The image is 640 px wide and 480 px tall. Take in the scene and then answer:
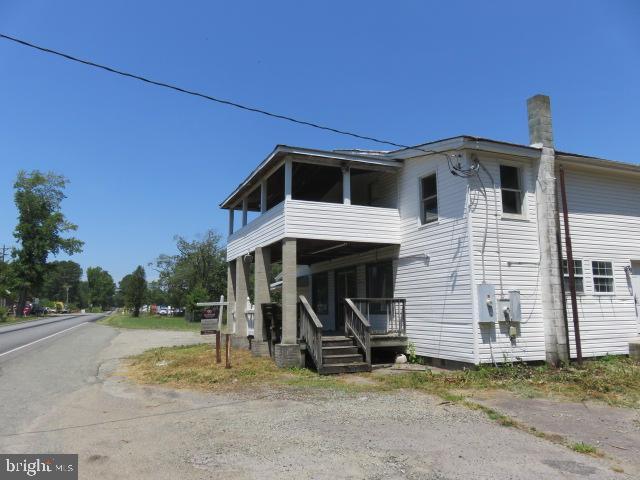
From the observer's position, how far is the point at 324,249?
15484 millimetres

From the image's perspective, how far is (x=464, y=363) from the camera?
1087cm

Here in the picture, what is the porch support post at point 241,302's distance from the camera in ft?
54.5

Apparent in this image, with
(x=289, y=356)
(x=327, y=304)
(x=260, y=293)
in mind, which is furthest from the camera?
(x=327, y=304)

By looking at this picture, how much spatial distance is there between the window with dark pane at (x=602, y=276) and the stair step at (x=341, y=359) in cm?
664

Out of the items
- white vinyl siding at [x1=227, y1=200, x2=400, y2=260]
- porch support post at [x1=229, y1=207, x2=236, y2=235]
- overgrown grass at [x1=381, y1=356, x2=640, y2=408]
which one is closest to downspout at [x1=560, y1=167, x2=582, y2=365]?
overgrown grass at [x1=381, y1=356, x2=640, y2=408]

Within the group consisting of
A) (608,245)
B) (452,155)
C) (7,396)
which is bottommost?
(7,396)

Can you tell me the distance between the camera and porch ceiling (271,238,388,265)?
14026mm

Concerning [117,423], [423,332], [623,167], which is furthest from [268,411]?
[623,167]

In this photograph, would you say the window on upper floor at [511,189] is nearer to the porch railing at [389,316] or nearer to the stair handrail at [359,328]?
the porch railing at [389,316]

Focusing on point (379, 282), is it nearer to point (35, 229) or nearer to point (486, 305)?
point (486, 305)

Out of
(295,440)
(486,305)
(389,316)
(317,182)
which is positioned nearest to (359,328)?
(389,316)

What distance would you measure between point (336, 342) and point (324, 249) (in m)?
4.18

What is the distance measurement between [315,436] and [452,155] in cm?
808

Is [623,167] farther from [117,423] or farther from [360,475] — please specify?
[117,423]
